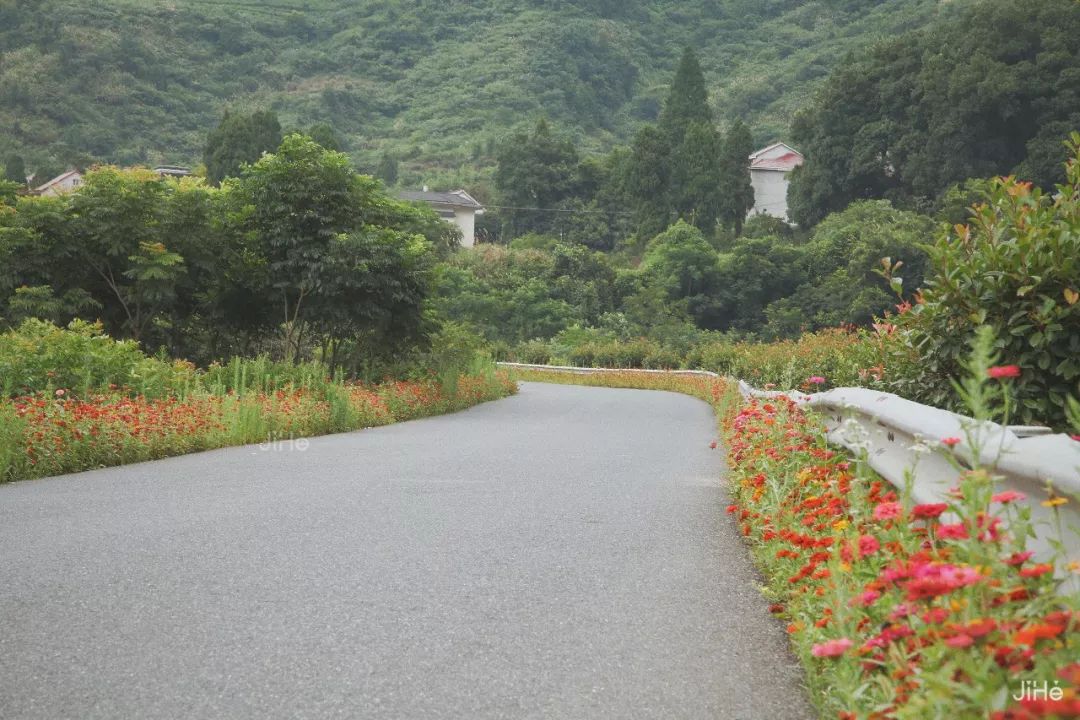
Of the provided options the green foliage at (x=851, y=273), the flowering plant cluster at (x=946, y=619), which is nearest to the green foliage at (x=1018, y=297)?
the flowering plant cluster at (x=946, y=619)

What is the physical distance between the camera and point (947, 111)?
66.6 m

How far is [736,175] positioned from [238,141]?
3569cm

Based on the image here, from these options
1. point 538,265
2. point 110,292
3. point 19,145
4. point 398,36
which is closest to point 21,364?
point 110,292

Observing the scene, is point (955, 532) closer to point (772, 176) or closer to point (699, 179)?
point (699, 179)

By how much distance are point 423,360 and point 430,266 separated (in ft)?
10.1

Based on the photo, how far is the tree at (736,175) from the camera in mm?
76688

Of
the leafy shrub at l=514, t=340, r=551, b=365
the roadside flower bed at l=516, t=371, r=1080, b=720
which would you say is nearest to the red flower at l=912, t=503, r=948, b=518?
the roadside flower bed at l=516, t=371, r=1080, b=720

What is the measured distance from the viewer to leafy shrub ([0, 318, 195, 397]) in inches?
487

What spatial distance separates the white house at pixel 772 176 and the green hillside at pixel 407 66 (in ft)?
34.5

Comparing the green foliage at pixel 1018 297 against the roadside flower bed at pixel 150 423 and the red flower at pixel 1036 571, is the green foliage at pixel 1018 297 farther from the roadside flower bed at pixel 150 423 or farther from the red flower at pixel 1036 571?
the roadside flower bed at pixel 150 423

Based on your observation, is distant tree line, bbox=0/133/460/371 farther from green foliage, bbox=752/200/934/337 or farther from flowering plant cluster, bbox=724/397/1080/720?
green foliage, bbox=752/200/934/337

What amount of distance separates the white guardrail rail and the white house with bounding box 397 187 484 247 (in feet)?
Answer: 276

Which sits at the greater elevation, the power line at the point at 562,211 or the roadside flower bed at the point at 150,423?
the power line at the point at 562,211

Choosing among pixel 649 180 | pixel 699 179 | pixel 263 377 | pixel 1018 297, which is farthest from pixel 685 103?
pixel 1018 297
